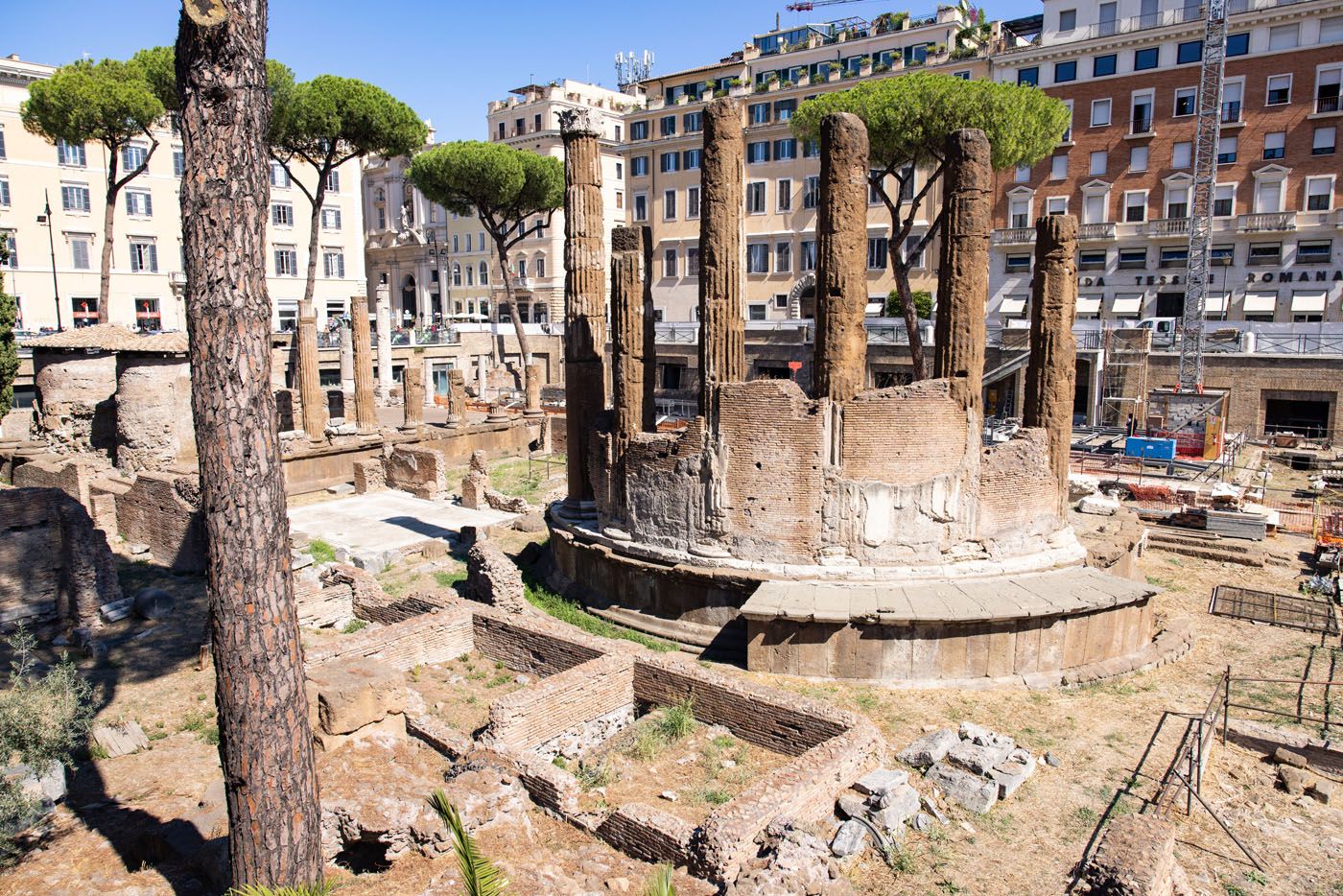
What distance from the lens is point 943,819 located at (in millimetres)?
8008

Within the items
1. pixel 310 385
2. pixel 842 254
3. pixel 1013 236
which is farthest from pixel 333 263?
pixel 842 254

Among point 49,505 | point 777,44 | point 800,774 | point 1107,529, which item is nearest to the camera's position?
point 800,774

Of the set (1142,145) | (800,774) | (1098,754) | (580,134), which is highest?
(1142,145)

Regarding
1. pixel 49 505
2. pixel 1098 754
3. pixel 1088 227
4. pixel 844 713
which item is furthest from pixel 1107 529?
pixel 1088 227

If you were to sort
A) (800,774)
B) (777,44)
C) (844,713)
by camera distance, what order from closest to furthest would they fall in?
(800,774)
(844,713)
(777,44)

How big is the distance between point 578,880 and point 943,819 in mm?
3420

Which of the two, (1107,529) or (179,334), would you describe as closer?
(1107,529)

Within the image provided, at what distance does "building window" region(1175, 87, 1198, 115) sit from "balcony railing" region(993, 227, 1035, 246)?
6.48 meters

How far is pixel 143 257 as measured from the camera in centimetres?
4150

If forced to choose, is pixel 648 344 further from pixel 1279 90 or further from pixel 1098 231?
pixel 1279 90

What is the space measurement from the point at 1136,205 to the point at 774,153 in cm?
1514

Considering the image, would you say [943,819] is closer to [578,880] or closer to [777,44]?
[578,880]

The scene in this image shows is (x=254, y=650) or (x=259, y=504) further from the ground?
(x=259, y=504)

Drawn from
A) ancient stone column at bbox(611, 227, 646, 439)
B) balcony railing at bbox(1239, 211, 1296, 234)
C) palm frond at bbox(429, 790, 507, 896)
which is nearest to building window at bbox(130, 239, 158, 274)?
ancient stone column at bbox(611, 227, 646, 439)
